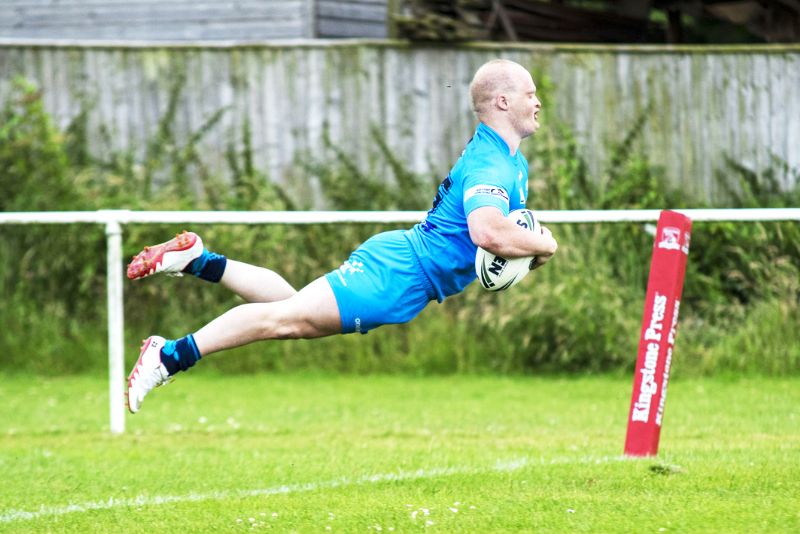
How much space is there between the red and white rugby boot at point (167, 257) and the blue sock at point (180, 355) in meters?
0.43

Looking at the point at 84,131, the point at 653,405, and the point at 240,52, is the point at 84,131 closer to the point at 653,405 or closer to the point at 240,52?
the point at 240,52

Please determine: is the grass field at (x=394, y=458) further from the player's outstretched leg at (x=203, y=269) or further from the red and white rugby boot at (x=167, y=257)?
the red and white rugby boot at (x=167, y=257)

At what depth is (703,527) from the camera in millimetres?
5547

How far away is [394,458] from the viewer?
324 inches

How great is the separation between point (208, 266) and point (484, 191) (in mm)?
1683

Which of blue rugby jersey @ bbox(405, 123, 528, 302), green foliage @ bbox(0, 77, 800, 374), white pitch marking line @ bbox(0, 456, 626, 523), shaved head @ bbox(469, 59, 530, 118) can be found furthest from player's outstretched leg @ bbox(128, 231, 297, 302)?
green foliage @ bbox(0, 77, 800, 374)

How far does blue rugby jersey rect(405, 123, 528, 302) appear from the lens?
6438 mm

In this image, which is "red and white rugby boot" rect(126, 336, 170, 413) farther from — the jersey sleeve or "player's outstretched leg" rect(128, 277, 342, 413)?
the jersey sleeve

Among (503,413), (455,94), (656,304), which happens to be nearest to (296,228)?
(455,94)

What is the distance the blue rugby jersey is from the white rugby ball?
0.10 meters

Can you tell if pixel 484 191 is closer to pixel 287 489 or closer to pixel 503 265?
pixel 503 265

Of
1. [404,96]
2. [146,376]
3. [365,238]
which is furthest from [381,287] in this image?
[404,96]

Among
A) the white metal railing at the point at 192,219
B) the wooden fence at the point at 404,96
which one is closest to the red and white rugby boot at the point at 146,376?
the white metal railing at the point at 192,219

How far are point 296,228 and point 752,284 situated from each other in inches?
188
